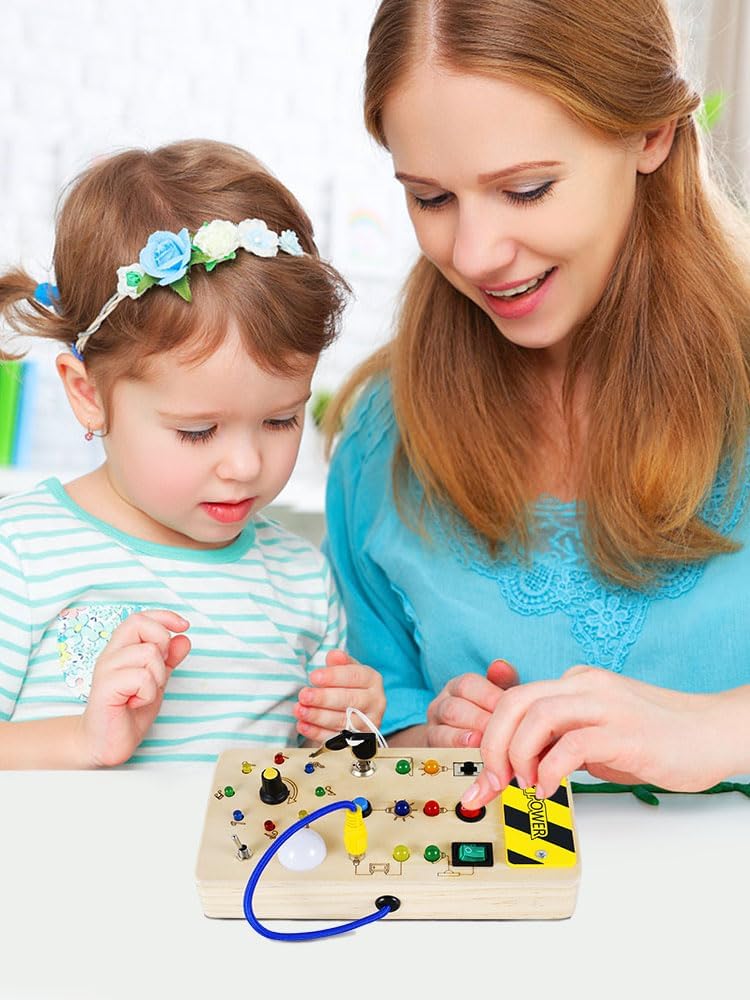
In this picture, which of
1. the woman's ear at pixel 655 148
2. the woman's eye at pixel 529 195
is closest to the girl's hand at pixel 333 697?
the woman's eye at pixel 529 195

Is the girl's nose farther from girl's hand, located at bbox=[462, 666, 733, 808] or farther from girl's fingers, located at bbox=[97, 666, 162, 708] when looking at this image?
girl's hand, located at bbox=[462, 666, 733, 808]

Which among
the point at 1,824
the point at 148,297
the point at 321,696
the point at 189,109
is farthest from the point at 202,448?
the point at 189,109

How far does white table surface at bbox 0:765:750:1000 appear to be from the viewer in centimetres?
67

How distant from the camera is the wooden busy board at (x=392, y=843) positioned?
734 millimetres

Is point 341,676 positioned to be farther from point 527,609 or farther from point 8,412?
point 8,412

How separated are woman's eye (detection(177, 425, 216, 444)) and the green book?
1949 millimetres

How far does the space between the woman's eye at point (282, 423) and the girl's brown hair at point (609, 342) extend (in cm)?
23

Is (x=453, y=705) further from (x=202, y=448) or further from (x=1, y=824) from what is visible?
(x=1, y=824)

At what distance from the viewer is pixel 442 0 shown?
112 cm

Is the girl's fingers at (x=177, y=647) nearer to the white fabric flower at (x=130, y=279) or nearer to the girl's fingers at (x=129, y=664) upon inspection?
the girl's fingers at (x=129, y=664)

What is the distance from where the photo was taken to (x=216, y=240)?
1073 mm

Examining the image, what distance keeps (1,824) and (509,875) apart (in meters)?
0.36

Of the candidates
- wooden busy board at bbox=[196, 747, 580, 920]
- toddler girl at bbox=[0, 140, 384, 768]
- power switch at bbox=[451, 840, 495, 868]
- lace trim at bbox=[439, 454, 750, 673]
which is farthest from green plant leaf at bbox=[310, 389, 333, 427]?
power switch at bbox=[451, 840, 495, 868]

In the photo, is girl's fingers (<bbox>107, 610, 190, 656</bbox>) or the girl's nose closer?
girl's fingers (<bbox>107, 610, 190, 656</bbox>)
